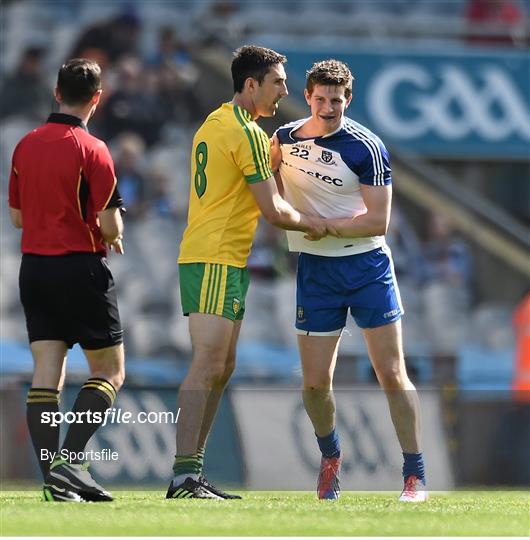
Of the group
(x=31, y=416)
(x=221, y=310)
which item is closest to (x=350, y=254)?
(x=221, y=310)

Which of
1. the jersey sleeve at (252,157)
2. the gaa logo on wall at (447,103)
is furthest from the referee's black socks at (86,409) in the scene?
the gaa logo on wall at (447,103)

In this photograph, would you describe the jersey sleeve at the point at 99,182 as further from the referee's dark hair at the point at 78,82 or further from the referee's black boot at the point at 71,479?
the referee's black boot at the point at 71,479

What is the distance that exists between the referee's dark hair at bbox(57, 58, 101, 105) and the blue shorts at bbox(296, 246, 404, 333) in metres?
1.30

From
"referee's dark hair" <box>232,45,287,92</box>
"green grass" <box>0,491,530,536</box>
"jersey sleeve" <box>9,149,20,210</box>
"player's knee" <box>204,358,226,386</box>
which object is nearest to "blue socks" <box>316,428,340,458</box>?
"green grass" <box>0,491,530,536</box>

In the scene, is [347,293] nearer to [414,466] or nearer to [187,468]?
[414,466]

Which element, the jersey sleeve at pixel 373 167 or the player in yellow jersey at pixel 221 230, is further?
the jersey sleeve at pixel 373 167

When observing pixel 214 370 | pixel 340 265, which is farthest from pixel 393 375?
pixel 214 370

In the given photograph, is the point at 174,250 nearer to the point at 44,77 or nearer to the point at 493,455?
the point at 44,77

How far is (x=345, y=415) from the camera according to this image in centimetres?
798

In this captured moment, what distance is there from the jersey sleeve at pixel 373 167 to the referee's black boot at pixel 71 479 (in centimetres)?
182

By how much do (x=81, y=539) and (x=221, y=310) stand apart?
1.69 m

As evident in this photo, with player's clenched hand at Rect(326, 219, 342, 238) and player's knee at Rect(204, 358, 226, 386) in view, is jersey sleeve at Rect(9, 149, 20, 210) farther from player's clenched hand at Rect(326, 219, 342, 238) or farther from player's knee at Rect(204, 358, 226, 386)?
player's clenched hand at Rect(326, 219, 342, 238)

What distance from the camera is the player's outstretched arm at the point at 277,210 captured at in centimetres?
626

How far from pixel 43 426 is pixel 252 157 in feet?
4.80
